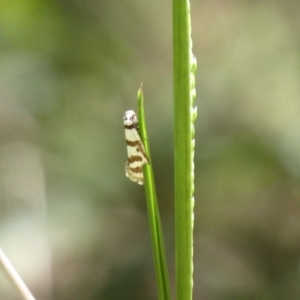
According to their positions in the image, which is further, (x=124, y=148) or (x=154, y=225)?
(x=124, y=148)

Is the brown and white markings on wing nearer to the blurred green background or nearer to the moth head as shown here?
the moth head

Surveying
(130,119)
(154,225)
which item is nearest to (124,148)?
(130,119)

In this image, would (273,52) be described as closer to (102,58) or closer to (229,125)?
(229,125)

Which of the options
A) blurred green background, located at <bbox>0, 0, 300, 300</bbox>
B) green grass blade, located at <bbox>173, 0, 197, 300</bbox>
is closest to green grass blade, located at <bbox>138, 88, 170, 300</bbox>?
green grass blade, located at <bbox>173, 0, 197, 300</bbox>

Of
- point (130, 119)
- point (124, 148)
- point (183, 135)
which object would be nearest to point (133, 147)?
point (130, 119)

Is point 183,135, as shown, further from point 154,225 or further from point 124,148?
point 124,148

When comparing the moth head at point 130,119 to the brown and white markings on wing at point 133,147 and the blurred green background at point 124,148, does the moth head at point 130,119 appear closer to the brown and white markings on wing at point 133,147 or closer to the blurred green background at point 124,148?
the brown and white markings on wing at point 133,147

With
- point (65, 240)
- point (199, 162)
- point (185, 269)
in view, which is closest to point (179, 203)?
point (185, 269)

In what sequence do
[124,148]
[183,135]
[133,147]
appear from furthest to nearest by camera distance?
1. [124,148]
2. [133,147]
3. [183,135]

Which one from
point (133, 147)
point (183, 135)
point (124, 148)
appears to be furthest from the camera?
point (124, 148)

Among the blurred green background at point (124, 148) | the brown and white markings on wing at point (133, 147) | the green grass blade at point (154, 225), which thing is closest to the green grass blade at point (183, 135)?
the green grass blade at point (154, 225)
